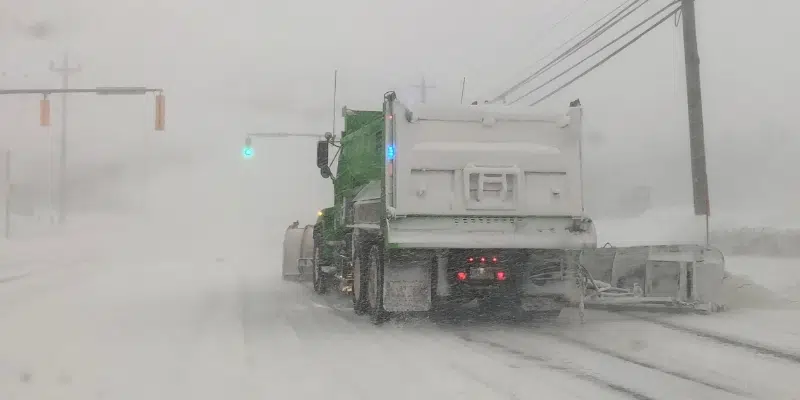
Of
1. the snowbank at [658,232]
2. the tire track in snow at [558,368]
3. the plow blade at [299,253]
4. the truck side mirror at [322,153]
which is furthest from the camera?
the snowbank at [658,232]

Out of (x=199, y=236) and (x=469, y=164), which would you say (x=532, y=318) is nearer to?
(x=469, y=164)

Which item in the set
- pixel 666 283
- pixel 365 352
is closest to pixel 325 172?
pixel 666 283

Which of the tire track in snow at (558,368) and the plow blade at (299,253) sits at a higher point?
the plow blade at (299,253)

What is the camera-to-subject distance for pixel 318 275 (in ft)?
55.0

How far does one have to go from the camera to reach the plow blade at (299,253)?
1858cm

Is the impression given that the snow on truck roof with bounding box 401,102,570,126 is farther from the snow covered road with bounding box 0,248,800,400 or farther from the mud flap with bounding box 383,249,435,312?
the snow covered road with bounding box 0,248,800,400

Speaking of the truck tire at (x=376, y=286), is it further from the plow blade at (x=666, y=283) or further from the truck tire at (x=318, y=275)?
the truck tire at (x=318, y=275)

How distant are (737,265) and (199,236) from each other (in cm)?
4799

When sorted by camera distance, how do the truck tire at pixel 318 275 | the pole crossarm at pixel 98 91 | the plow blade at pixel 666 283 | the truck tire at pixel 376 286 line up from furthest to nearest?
the pole crossarm at pixel 98 91
the truck tire at pixel 318 275
the plow blade at pixel 666 283
the truck tire at pixel 376 286

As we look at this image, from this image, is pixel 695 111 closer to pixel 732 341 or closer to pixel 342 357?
pixel 732 341

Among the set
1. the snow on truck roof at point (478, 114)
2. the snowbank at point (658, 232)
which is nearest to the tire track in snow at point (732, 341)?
the snow on truck roof at point (478, 114)

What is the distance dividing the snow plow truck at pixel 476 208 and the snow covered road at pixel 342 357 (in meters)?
0.59

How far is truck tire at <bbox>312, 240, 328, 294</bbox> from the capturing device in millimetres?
16531

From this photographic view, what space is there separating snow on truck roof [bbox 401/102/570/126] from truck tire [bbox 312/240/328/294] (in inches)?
259
